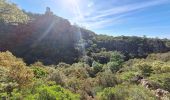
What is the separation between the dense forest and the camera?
2456cm

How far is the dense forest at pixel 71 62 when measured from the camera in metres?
24.6

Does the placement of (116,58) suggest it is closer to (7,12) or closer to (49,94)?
(49,94)

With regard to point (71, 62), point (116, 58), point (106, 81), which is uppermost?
point (106, 81)

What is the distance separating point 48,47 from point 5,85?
62114mm

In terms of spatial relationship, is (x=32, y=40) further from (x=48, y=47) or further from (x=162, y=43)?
(x=162, y=43)

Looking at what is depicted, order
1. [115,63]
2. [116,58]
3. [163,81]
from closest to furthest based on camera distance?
1. [163,81]
2. [115,63]
3. [116,58]

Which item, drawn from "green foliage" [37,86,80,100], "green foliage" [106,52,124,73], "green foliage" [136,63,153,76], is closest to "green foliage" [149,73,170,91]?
"green foliage" [136,63,153,76]

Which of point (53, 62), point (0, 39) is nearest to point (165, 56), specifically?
point (53, 62)

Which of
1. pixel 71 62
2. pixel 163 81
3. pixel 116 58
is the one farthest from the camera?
pixel 116 58

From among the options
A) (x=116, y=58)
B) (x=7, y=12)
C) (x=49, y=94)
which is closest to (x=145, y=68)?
(x=116, y=58)

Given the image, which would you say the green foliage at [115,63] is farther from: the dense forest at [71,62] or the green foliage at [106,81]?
the green foliage at [106,81]

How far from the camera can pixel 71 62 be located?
83.6 metres

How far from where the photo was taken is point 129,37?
113625 millimetres

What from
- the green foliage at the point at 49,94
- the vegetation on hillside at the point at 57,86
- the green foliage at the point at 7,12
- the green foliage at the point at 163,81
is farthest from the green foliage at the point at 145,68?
the green foliage at the point at 7,12
